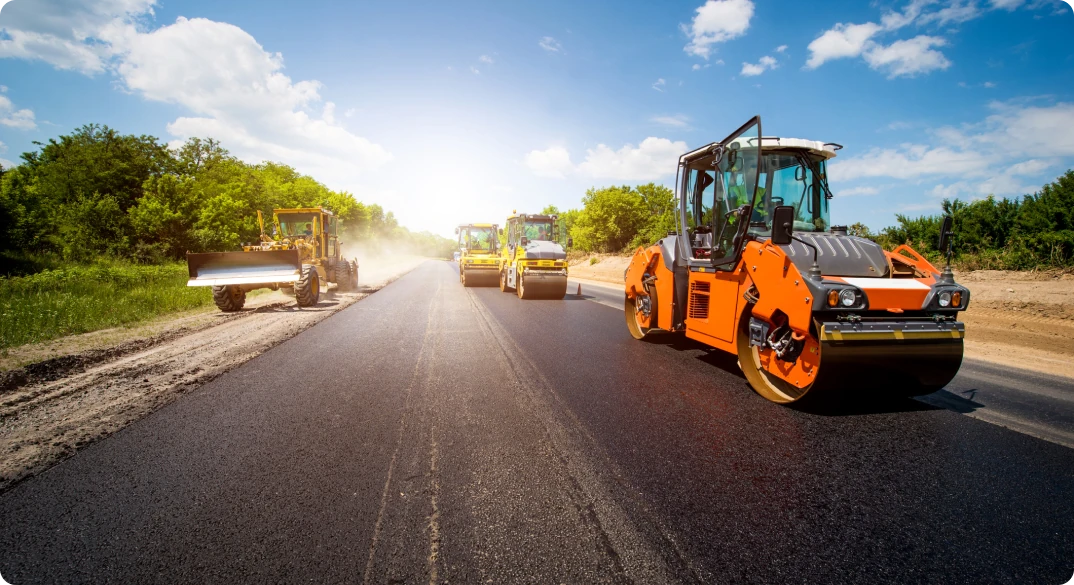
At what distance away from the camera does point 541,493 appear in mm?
2727

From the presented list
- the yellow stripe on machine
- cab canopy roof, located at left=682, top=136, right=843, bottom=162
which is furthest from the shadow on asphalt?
cab canopy roof, located at left=682, top=136, right=843, bottom=162

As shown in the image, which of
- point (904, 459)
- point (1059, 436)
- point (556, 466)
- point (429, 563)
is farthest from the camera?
point (1059, 436)

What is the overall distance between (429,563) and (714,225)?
500 cm

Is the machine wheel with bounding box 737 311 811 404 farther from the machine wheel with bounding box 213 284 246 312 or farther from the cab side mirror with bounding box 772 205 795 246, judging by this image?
the machine wheel with bounding box 213 284 246 312

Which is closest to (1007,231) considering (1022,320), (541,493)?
(1022,320)

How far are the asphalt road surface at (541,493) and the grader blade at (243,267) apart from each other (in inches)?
274

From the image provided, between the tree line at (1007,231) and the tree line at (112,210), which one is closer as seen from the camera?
the tree line at (1007,231)

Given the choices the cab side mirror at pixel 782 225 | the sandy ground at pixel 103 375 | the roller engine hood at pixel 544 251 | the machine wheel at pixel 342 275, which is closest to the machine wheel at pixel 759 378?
the cab side mirror at pixel 782 225

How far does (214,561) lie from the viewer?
83.7 inches

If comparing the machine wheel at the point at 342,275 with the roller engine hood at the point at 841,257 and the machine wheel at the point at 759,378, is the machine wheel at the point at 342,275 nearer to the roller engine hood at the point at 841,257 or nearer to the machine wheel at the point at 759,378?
the machine wheel at the point at 759,378

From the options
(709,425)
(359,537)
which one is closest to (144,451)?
(359,537)

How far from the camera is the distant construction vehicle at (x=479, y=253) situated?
18.8 m

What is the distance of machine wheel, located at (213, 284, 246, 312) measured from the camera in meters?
Result: 10.9

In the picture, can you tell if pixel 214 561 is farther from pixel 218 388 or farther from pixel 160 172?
pixel 160 172
